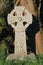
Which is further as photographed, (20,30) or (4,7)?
(4,7)

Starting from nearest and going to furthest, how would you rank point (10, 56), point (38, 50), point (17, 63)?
point (17, 63)
point (10, 56)
point (38, 50)

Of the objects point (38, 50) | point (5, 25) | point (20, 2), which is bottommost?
point (38, 50)

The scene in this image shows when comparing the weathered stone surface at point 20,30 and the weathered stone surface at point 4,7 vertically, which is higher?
the weathered stone surface at point 4,7

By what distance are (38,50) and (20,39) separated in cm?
222

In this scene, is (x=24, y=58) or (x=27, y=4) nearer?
(x=24, y=58)

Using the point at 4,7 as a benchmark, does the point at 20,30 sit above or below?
below

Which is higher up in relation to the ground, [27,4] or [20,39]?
[27,4]

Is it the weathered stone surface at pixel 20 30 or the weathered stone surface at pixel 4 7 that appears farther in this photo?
the weathered stone surface at pixel 4 7

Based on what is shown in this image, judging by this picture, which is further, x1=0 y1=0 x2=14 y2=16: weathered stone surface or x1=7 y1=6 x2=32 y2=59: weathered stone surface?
x1=0 y1=0 x2=14 y2=16: weathered stone surface

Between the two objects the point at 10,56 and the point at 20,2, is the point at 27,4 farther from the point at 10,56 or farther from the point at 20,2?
the point at 10,56

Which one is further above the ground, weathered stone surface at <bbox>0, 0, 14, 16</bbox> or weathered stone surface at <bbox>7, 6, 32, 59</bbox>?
weathered stone surface at <bbox>0, 0, 14, 16</bbox>

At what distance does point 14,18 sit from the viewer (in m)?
11.2

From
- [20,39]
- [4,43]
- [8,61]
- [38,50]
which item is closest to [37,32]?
[38,50]

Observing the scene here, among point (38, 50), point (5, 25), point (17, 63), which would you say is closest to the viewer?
point (17, 63)
